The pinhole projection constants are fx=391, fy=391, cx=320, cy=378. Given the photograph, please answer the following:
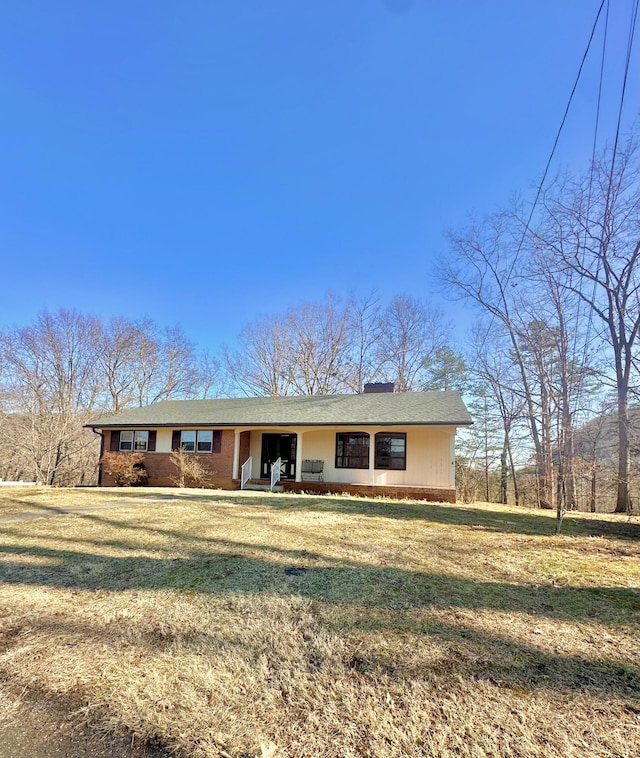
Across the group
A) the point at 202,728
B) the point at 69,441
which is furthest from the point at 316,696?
the point at 69,441

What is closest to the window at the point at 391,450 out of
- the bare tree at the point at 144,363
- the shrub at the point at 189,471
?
the shrub at the point at 189,471

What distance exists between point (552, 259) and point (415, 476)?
9.81 m

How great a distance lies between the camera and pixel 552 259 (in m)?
15.0

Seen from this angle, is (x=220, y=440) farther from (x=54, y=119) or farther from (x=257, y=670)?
(x=257, y=670)

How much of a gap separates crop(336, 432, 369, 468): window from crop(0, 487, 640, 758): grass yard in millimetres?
9263

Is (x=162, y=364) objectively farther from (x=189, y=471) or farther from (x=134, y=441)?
(x=189, y=471)

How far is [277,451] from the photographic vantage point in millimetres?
16984

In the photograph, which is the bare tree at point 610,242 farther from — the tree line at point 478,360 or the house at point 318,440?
the house at point 318,440

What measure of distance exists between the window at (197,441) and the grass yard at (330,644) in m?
10.2

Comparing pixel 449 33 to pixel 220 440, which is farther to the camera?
pixel 220 440

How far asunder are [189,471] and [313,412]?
17.2 feet

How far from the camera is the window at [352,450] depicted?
14.9 metres

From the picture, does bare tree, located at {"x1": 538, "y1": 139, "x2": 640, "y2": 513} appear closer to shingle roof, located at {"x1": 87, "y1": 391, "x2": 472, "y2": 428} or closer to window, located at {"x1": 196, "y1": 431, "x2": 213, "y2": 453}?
shingle roof, located at {"x1": 87, "y1": 391, "x2": 472, "y2": 428}

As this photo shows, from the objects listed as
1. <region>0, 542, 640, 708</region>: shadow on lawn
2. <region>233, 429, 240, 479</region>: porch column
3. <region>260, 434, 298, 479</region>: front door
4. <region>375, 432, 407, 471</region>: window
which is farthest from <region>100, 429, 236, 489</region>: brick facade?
<region>0, 542, 640, 708</region>: shadow on lawn
